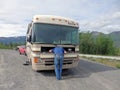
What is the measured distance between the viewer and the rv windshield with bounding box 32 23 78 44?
1095cm

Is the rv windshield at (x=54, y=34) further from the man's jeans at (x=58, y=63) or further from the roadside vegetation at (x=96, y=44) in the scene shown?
the roadside vegetation at (x=96, y=44)

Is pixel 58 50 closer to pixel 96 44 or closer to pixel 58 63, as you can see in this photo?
pixel 58 63

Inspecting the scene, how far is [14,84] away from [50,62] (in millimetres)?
2691

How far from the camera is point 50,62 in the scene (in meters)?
11.0

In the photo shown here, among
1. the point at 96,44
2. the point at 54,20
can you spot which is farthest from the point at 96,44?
the point at 54,20

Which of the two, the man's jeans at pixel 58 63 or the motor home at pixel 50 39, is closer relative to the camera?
the man's jeans at pixel 58 63

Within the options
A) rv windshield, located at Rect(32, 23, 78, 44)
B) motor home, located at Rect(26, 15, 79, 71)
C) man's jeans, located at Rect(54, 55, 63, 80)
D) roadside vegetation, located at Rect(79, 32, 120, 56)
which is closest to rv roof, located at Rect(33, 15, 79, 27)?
motor home, located at Rect(26, 15, 79, 71)

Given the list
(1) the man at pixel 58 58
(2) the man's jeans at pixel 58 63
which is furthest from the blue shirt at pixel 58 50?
(2) the man's jeans at pixel 58 63

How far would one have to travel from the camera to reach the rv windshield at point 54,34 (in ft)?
35.9

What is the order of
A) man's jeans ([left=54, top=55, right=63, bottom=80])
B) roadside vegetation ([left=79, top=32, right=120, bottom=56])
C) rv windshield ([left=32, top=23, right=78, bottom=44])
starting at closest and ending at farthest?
man's jeans ([left=54, top=55, right=63, bottom=80])
rv windshield ([left=32, top=23, right=78, bottom=44])
roadside vegetation ([left=79, top=32, right=120, bottom=56])

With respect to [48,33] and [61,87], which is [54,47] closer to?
[48,33]

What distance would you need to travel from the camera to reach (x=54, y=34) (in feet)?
37.3

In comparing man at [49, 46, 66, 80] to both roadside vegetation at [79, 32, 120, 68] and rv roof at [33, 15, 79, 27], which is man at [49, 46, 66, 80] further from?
roadside vegetation at [79, 32, 120, 68]

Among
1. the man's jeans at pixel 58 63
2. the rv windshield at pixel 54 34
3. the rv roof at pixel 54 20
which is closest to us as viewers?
the man's jeans at pixel 58 63
